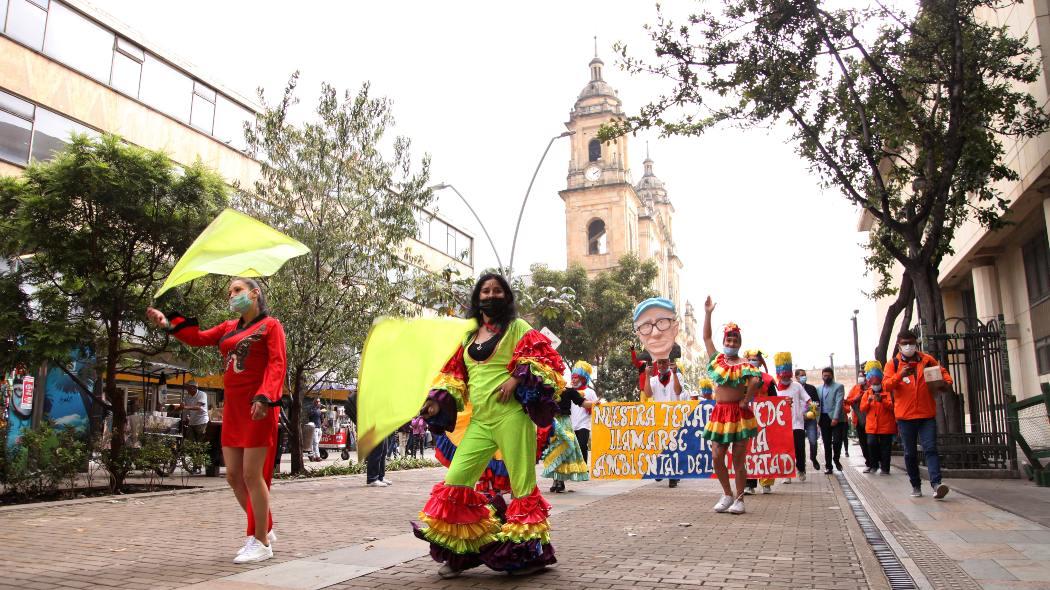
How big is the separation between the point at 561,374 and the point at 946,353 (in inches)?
413

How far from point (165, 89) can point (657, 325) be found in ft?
73.6

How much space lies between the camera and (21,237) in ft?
33.4

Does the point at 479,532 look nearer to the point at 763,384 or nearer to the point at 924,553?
the point at 924,553

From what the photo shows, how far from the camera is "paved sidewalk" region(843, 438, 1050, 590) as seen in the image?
15.6 ft

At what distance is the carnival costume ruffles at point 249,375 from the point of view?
18.3 feet

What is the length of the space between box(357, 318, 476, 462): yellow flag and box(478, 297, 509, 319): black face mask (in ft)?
0.58

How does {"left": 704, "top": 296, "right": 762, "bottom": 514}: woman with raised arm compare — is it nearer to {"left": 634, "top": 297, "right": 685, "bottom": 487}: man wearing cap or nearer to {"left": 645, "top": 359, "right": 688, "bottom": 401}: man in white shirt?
{"left": 634, "top": 297, "right": 685, "bottom": 487}: man wearing cap

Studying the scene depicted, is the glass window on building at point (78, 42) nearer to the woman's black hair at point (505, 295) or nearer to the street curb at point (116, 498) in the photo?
the street curb at point (116, 498)

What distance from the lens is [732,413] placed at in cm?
861

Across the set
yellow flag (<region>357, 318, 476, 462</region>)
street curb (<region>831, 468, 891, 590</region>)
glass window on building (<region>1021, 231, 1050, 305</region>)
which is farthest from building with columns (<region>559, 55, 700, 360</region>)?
yellow flag (<region>357, 318, 476, 462</region>)

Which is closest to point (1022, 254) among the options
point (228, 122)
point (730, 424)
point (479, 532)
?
point (730, 424)

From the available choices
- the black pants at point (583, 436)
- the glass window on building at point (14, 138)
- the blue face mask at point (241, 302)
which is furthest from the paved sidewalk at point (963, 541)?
the glass window on building at point (14, 138)

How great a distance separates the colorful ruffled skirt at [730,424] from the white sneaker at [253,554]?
195 inches

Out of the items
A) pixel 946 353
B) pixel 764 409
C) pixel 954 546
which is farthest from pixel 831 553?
pixel 946 353
